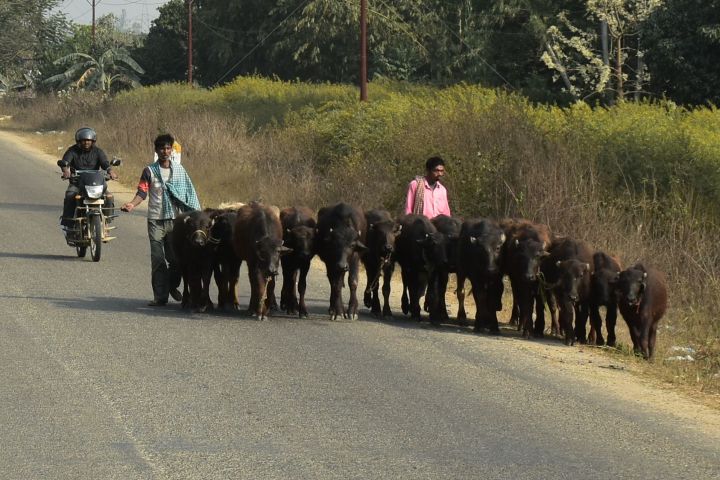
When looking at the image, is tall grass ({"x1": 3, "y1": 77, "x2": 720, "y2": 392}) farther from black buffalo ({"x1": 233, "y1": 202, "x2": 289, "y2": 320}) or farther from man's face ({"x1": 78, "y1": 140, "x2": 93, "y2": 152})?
man's face ({"x1": 78, "y1": 140, "x2": 93, "y2": 152})

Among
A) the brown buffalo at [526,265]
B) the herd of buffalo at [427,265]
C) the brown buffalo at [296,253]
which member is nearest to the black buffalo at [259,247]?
the herd of buffalo at [427,265]

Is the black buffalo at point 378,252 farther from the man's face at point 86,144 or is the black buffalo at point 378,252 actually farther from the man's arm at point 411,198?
the man's face at point 86,144

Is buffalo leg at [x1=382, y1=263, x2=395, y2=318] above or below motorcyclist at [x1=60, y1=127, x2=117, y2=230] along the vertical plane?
below

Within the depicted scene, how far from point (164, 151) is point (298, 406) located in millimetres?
6008

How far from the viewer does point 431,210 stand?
48.0ft

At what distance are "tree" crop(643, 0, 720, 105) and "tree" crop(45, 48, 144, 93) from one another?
3739cm

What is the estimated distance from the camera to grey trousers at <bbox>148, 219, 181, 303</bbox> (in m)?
13.9

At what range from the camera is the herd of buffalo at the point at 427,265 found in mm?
12031

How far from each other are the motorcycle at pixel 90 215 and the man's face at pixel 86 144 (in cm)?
38

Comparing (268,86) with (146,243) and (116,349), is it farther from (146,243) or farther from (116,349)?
(116,349)

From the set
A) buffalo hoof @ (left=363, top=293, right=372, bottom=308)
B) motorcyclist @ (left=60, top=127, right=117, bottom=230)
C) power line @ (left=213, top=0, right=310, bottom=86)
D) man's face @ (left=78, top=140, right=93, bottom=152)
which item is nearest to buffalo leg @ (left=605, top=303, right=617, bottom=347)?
buffalo hoof @ (left=363, top=293, right=372, bottom=308)

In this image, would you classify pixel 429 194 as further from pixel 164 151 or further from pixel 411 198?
pixel 164 151

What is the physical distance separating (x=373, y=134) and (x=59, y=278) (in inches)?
465

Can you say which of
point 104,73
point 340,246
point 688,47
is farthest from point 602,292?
point 104,73
